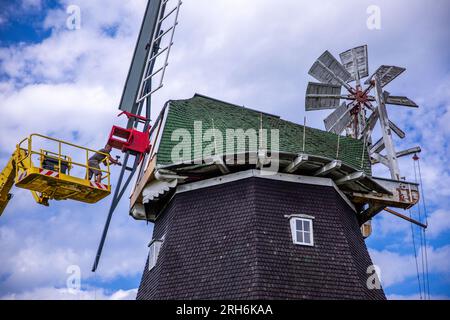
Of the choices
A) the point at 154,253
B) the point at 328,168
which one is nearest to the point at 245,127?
the point at 328,168

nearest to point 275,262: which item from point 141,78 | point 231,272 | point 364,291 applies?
point 231,272

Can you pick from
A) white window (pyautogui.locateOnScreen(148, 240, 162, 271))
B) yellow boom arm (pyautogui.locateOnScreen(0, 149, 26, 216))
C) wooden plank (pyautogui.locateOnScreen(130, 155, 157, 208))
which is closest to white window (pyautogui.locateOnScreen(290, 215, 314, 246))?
white window (pyautogui.locateOnScreen(148, 240, 162, 271))

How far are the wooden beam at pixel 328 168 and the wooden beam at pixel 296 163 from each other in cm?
68

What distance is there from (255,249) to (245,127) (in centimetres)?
370

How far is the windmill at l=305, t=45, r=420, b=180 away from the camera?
2239 cm

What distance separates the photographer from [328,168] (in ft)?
60.6

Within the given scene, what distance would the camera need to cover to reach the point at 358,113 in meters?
24.0

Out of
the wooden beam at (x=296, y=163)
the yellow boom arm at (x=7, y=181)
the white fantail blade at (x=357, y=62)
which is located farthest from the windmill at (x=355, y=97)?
the yellow boom arm at (x=7, y=181)

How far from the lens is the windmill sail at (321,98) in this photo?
23094mm

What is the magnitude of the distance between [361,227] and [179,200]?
20.8 feet

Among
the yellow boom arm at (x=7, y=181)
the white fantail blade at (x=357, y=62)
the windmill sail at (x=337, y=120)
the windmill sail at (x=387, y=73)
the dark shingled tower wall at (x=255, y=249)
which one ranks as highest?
the white fantail blade at (x=357, y=62)

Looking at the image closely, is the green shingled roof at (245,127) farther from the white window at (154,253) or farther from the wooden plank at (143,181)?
the white window at (154,253)
